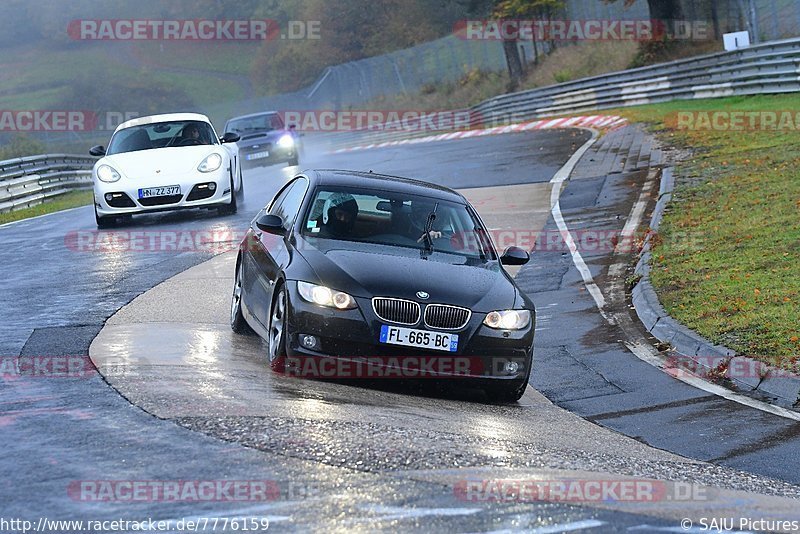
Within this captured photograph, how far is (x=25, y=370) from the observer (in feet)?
27.3

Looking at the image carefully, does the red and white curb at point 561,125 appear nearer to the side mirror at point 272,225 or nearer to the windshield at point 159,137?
the windshield at point 159,137

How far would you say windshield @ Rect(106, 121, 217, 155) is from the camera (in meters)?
19.5

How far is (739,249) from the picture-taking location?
14562 mm

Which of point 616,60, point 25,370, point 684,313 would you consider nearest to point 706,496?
point 25,370

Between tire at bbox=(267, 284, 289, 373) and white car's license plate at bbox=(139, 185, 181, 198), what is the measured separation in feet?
32.5

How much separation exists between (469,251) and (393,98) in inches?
2340

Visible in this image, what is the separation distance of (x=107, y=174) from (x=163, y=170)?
817 millimetres

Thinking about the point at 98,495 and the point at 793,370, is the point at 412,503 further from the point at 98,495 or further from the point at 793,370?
the point at 793,370

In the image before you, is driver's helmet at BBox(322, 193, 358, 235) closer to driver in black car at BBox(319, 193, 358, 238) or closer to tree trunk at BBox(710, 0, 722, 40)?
driver in black car at BBox(319, 193, 358, 238)

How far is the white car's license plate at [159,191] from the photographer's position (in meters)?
18.5

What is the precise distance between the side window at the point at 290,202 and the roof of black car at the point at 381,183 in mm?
173
